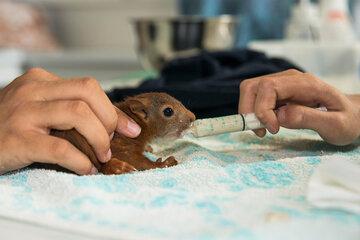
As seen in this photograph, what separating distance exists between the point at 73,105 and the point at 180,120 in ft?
0.87

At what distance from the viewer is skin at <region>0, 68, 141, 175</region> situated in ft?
2.54

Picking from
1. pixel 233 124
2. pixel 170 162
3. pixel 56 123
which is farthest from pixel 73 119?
pixel 233 124

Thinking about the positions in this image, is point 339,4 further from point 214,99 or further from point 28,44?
point 28,44

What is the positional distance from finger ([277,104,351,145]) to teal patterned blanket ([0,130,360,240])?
120mm

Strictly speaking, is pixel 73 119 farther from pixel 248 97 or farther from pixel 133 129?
pixel 248 97

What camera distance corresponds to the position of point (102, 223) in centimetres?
59

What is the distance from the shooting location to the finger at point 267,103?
934 mm

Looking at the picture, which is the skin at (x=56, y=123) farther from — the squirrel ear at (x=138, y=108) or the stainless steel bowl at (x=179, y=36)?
the stainless steel bowl at (x=179, y=36)

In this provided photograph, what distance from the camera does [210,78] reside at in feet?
4.62

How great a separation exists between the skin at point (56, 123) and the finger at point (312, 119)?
0.30 m

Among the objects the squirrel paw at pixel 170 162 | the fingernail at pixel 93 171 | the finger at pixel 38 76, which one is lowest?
the squirrel paw at pixel 170 162

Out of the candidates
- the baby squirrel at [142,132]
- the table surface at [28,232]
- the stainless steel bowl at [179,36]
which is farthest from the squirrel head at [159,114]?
the stainless steel bowl at [179,36]

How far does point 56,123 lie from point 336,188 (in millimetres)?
409

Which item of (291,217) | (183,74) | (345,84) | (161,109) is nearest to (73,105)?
(161,109)
